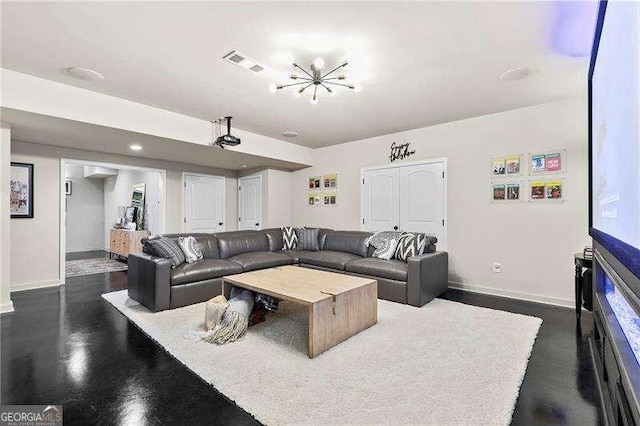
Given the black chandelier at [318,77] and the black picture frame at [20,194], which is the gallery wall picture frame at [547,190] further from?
the black picture frame at [20,194]

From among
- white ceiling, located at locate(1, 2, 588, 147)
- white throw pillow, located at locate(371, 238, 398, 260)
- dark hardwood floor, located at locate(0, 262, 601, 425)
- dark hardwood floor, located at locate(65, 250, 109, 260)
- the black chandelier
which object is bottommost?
dark hardwood floor, located at locate(0, 262, 601, 425)

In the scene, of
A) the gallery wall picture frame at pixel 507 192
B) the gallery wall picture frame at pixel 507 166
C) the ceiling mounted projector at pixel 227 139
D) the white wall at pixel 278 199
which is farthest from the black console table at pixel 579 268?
the white wall at pixel 278 199

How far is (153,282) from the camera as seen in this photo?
3369 millimetres

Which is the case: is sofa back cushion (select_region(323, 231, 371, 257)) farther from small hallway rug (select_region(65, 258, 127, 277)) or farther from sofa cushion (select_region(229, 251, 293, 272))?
small hallway rug (select_region(65, 258, 127, 277))

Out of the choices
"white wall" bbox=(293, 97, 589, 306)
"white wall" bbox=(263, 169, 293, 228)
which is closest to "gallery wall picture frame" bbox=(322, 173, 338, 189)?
"white wall" bbox=(263, 169, 293, 228)

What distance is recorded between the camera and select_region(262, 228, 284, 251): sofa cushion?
529 centimetres

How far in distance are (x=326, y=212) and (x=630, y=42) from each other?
5.36 m

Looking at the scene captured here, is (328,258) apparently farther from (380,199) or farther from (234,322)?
(234,322)

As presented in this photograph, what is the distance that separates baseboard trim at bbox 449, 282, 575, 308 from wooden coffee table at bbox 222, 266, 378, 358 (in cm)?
211

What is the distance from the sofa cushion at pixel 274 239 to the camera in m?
5.29

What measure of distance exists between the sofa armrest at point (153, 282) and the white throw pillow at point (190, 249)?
399mm

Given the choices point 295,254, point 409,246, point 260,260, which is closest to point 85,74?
point 260,260

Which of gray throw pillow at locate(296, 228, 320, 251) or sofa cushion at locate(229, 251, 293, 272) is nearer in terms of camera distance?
sofa cushion at locate(229, 251, 293, 272)

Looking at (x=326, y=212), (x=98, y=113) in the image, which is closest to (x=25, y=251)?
(x=98, y=113)
